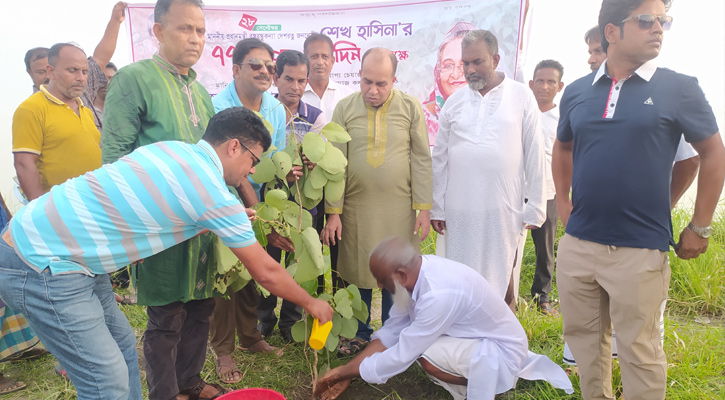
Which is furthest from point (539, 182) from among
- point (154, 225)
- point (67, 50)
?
point (67, 50)

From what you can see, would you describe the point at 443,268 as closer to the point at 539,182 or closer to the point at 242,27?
the point at 539,182

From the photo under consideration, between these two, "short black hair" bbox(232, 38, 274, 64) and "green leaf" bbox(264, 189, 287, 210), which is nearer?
"green leaf" bbox(264, 189, 287, 210)

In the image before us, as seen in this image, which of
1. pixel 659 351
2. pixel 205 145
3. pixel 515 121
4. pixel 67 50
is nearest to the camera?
pixel 205 145

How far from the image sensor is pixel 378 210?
8.50 feet

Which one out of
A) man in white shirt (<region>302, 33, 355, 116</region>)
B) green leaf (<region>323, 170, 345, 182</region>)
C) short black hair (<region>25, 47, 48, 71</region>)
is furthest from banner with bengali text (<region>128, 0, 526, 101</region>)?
green leaf (<region>323, 170, 345, 182</region>)

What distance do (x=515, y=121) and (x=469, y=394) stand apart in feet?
4.77

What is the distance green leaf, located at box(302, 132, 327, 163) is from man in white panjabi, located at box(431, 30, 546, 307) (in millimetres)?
889

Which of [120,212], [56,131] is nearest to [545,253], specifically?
[120,212]

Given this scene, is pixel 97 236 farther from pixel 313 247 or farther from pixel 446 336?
pixel 446 336

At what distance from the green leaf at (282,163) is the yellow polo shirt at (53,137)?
146cm

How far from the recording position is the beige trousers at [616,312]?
5.63 feet

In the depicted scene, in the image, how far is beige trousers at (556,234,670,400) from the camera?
67.6 inches

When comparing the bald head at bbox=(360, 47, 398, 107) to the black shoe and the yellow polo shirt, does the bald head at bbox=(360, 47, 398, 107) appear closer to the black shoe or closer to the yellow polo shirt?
the black shoe

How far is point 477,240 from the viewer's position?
8.56 ft
